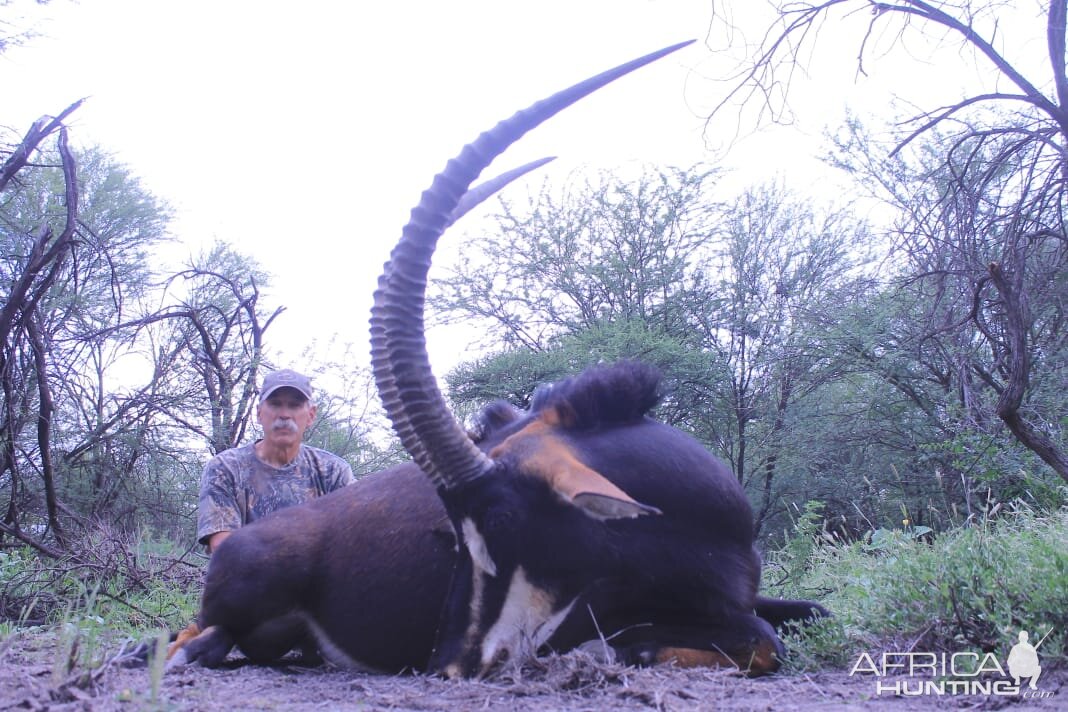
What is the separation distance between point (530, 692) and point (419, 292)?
169 cm

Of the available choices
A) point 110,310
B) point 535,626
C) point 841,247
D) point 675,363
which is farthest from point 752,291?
point 535,626

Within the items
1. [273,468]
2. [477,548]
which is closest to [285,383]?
[273,468]

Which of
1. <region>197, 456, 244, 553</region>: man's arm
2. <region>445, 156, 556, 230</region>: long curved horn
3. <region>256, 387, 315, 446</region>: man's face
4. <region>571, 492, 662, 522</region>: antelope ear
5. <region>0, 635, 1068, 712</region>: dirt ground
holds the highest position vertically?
<region>445, 156, 556, 230</region>: long curved horn

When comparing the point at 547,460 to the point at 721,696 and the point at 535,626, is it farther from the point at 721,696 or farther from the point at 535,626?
the point at 721,696

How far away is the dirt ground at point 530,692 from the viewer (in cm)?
295

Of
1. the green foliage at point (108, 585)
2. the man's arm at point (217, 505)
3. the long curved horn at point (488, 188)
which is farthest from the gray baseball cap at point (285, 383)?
the long curved horn at point (488, 188)

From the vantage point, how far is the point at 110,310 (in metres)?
16.1

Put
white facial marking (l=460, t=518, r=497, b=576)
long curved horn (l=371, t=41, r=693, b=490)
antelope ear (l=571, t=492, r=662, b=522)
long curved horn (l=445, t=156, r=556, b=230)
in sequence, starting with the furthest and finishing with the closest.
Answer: long curved horn (l=445, t=156, r=556, b=230), long curved horn (l=371, t=41, r=693, b=490), white facial marking (l=460, t=518, r=497, b=576), antelope ear (l=571, t=492, r=662, b=522)

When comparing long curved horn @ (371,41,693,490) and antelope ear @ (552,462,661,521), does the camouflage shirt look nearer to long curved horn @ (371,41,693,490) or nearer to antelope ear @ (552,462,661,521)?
long curved horn @ (371,41,693,490)

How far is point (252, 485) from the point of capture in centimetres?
653

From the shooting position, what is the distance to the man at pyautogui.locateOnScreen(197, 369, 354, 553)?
6297mm

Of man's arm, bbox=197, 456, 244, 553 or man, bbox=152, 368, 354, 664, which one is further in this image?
man, bbox=152, 368, 354, 664

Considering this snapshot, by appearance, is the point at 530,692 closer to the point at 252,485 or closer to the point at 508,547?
the point at 508,547

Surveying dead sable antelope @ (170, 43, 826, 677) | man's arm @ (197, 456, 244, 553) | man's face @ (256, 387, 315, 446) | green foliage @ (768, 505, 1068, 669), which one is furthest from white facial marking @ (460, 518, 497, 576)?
man's face @ (256, 387, 315, 446)
